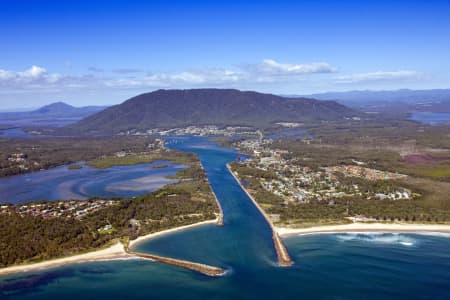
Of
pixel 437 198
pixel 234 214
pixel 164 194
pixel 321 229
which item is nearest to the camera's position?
pixel 321 229

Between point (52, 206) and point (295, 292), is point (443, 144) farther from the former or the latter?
point (52, 206)

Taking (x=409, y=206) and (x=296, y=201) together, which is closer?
(x=409, y=206)

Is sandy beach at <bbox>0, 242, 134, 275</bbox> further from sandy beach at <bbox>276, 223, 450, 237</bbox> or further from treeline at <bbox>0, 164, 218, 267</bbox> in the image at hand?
sandy beach at <bbox>276, 223, 450, 237</bbox>

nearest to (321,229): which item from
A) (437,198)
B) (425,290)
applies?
(425,290)

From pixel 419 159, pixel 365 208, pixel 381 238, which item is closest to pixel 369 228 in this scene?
pixel 381 238

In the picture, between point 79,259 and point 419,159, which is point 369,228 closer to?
point 79,259

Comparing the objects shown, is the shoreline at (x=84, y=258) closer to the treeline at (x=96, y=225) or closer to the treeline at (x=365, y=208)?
the treeline at (x=96, y=225)

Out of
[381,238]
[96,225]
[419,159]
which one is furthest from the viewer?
[419,159]

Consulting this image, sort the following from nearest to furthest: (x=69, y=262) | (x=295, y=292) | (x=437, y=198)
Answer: (x=295, y=292), (x=69, y=262), (x=437, y=198)
